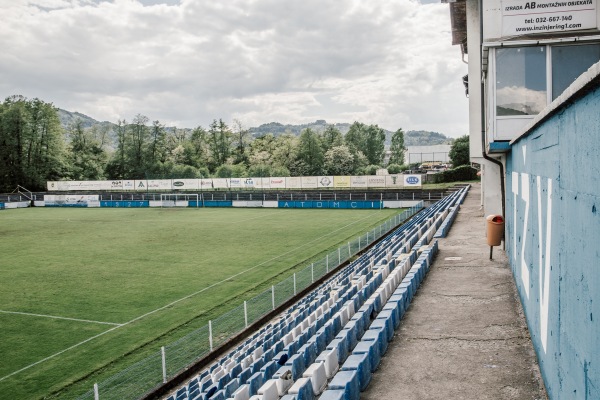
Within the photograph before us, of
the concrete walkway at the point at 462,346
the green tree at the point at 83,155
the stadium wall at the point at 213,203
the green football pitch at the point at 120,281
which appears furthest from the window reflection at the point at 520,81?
the green tree at the point at 83,155

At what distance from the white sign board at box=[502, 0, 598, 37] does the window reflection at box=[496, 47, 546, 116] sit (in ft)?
1.71

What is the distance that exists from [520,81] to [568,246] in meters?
8.96

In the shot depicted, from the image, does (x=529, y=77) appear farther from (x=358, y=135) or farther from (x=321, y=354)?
(x=358, y=135)

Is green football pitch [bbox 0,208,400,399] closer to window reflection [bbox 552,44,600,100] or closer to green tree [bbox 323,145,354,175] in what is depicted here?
window reflection [bbox 552,44,600,100]

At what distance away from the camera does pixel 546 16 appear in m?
12.1

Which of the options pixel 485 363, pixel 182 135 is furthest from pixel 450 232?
pixel 182 135

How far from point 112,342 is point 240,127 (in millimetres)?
107736

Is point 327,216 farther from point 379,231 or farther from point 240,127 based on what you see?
point 240,127

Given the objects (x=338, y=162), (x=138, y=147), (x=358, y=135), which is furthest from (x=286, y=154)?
(x=358, y=135)

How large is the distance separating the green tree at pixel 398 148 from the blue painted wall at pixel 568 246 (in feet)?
465

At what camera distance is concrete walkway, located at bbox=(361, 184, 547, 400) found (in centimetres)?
699

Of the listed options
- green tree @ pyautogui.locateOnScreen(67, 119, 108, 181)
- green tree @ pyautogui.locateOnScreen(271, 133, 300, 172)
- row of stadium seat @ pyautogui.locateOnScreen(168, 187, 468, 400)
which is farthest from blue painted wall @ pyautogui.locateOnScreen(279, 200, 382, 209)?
green tree @ pyautogui.locateOnScreen(67, 119, 108, 181)

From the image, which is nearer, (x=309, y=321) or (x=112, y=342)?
(x=309, y=321)

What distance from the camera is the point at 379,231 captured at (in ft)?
110
